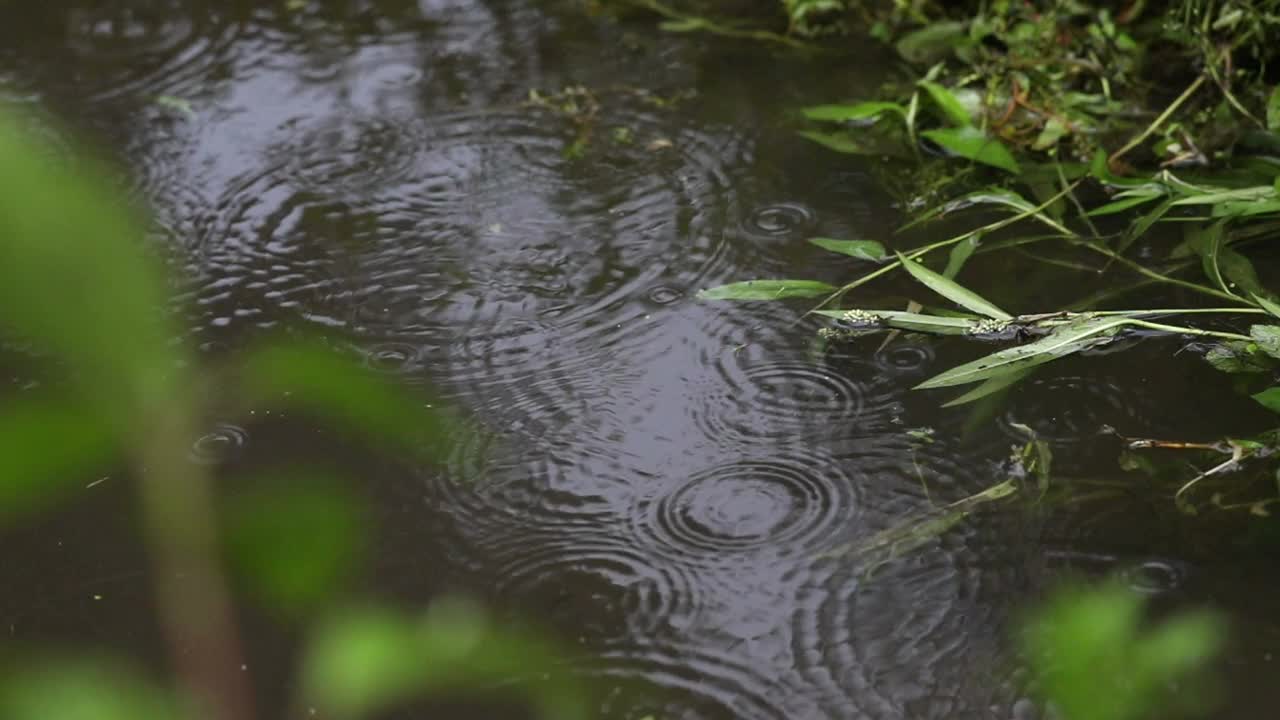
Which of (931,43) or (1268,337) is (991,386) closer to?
(1268,337)

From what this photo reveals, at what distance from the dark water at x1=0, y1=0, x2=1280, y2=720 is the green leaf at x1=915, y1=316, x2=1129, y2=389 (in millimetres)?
33

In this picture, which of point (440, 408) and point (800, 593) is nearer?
point (800, 593)

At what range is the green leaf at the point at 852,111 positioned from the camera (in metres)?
2.41

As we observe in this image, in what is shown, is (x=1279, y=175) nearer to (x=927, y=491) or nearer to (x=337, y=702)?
(x=927, y=491)

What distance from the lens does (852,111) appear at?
2.42 m

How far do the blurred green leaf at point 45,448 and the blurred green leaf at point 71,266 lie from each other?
2 centimetres

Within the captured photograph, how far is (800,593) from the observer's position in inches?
58.9

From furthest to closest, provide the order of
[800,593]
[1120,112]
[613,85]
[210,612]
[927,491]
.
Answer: [613,85] → [1120,112] → [927,491] → [800,593] → [210,612]

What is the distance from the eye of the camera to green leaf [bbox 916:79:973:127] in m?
2.39

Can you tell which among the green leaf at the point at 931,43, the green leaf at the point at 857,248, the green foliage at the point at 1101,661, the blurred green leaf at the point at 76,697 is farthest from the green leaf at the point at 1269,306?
the blurred green leaf at the point at 76,697

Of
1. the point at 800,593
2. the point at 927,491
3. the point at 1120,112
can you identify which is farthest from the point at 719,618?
the point at 1120,112

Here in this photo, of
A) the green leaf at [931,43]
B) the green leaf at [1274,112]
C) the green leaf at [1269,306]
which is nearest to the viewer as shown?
the green leaf at [1269,306]

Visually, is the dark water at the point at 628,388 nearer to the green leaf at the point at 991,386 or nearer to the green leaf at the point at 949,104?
the green leaf at the point at 991,386

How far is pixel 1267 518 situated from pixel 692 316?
2.76 feet
